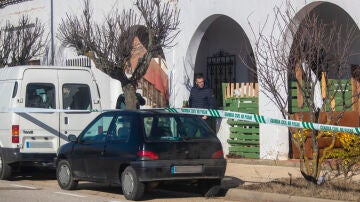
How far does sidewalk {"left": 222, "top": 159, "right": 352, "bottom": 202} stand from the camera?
11.9 metres

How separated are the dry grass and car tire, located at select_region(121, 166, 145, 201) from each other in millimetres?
1865

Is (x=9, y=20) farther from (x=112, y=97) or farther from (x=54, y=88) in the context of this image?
(x=54, y=88)

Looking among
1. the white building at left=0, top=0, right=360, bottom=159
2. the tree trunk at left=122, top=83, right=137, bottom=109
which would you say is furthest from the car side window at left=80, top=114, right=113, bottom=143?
the tree trunk at left=122, top=83, right=137, bottom=109

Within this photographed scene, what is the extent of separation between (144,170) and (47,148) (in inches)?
176

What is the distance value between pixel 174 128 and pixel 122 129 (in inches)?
34.0

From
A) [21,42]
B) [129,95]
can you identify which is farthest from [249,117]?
[21,42]

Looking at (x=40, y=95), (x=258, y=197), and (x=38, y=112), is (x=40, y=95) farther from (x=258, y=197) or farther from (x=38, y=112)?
(x=258, y=197)

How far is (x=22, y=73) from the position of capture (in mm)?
15648

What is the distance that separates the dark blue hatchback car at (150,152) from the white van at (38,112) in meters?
2.61

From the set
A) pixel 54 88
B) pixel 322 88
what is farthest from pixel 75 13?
pixel 322 88

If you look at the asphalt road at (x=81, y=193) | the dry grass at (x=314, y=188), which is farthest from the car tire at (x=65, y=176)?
the dry grass at (x=314, y=188)

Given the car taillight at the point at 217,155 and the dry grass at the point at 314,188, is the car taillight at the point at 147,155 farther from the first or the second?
the dry grass at the point at 314,188

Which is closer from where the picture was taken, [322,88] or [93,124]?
[93,124]

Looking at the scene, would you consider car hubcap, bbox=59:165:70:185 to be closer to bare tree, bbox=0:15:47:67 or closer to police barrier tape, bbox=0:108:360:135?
police barrier tape, bbox=0:108:360:135
